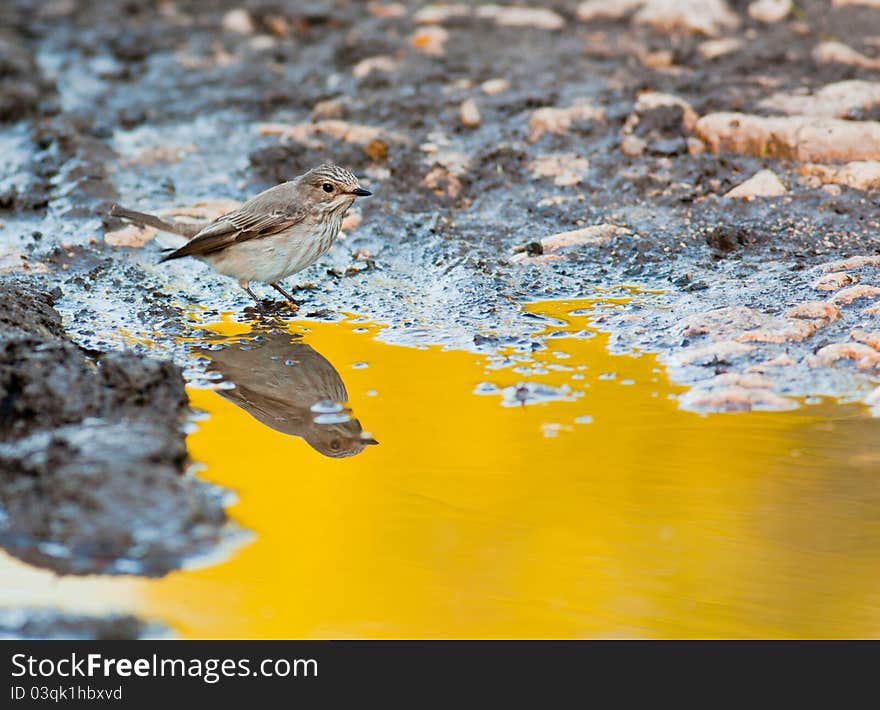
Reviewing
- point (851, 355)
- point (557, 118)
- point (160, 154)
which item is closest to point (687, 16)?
point (557, 118)

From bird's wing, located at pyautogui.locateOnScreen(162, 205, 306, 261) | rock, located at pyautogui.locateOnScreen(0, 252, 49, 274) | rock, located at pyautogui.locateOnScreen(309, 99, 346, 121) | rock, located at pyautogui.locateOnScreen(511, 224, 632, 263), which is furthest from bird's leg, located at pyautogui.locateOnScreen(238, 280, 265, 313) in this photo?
rock, located at pyautogui.locateOnScreen(309, 99, 346, 121)

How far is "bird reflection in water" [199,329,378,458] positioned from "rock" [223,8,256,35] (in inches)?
240

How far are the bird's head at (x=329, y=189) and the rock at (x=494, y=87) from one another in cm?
296

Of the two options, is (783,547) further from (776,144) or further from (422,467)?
(776,144)

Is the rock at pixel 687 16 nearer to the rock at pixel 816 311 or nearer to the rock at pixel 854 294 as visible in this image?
the rock at pixel 854 294

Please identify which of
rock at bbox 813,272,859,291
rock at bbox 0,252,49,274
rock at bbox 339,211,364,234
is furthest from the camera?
rock at bbox 339,211,364,234

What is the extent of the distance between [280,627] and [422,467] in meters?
1.27

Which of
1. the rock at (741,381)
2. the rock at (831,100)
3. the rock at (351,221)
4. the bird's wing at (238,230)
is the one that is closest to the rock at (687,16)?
the rock at (831,100)

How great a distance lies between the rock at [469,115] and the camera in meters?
9.08

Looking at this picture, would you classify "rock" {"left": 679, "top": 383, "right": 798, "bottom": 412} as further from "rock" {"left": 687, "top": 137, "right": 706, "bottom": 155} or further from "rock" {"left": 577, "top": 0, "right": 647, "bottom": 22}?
"rock" {"left": 577, "top": 0, "right": 647, "bottom": 22}

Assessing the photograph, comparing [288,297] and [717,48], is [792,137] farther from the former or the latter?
[288,297]

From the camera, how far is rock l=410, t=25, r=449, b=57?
34.4 feet

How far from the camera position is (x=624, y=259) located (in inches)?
283

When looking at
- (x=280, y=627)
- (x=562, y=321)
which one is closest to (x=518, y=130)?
(x=562, y=321)
